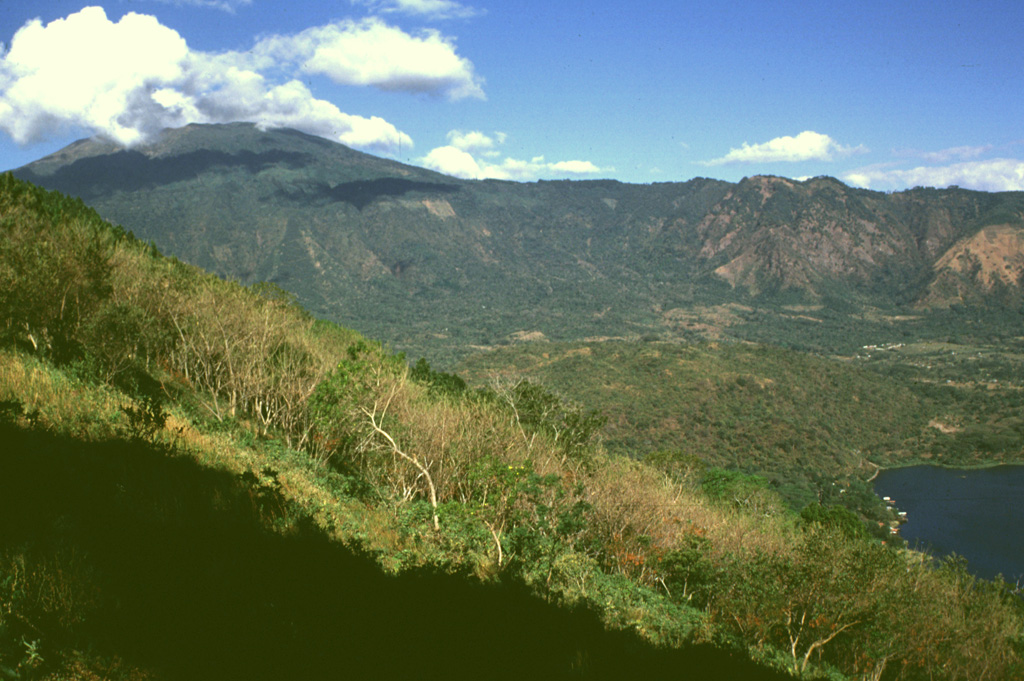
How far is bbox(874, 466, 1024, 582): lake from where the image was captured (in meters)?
68.5

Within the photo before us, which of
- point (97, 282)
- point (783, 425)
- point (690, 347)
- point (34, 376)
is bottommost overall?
point (783, 425)

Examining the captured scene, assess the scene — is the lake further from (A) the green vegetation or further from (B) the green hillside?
(A) the green vegetation

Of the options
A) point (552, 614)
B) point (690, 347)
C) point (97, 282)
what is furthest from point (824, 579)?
point (690, 347)

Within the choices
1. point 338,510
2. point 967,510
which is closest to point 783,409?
point 967,510

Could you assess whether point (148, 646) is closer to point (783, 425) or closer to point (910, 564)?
point (910, 564)

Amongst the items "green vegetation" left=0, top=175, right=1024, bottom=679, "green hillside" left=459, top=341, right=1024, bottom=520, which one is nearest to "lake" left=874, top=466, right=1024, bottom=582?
"green hillside" left=459, top=341, right=1024, bottom=520

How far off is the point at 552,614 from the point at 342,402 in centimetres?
1096

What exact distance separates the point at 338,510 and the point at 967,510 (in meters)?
97.6

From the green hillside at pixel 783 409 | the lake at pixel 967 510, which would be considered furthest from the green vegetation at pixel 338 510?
the lake at pixel 967 510

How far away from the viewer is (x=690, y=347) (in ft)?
361

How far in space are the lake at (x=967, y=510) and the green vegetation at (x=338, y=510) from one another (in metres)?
63.5

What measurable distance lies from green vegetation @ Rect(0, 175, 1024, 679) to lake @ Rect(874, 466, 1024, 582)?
63.5 meters

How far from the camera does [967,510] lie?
7944 centimetres

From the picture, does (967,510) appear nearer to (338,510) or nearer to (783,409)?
(783,409)
